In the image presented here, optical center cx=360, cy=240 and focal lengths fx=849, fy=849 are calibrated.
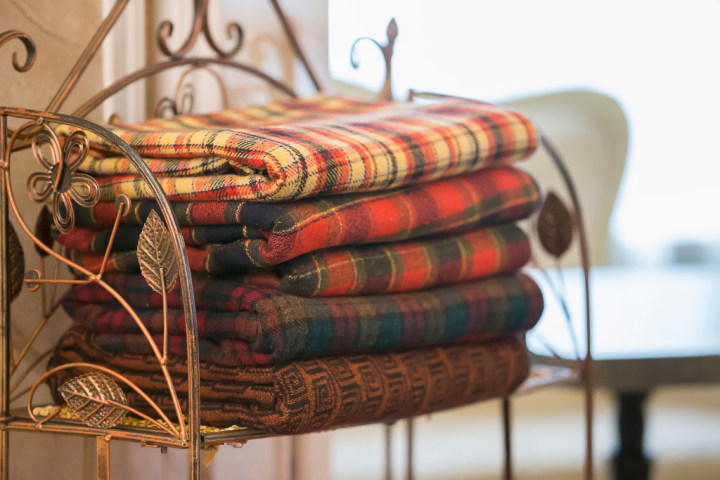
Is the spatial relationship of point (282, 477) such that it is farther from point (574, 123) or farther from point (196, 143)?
point (574, 123)

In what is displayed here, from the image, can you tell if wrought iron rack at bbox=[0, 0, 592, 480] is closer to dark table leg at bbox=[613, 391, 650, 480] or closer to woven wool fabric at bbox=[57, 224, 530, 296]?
woven wool fabric at bbox=[57, 224, 530, 296]

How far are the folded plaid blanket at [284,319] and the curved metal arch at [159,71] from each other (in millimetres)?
168

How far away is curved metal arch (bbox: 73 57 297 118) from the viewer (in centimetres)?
74

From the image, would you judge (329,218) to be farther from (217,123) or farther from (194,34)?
(194,34)

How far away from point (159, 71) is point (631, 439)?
3.90 ft

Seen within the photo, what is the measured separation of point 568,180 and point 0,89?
1.79 ft

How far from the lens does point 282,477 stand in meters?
0.94

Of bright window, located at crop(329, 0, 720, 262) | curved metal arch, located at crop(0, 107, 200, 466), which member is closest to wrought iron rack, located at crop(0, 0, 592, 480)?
curved metal arch, located at crop(0, 107, 200, 466)

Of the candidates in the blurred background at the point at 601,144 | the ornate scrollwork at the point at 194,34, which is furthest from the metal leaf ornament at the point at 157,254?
the blurred background at the point at 601,144

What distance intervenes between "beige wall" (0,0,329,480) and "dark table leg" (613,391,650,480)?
833 millimetres

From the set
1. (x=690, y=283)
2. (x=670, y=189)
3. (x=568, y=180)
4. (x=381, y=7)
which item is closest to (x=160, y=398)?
(x=568, y=180)

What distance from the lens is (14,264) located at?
635mm

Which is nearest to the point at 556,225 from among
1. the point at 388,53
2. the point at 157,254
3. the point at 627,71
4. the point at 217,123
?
the point at 388,53

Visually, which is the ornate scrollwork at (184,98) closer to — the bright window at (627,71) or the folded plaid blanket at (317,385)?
the folded plaid blanket at (317,385)
